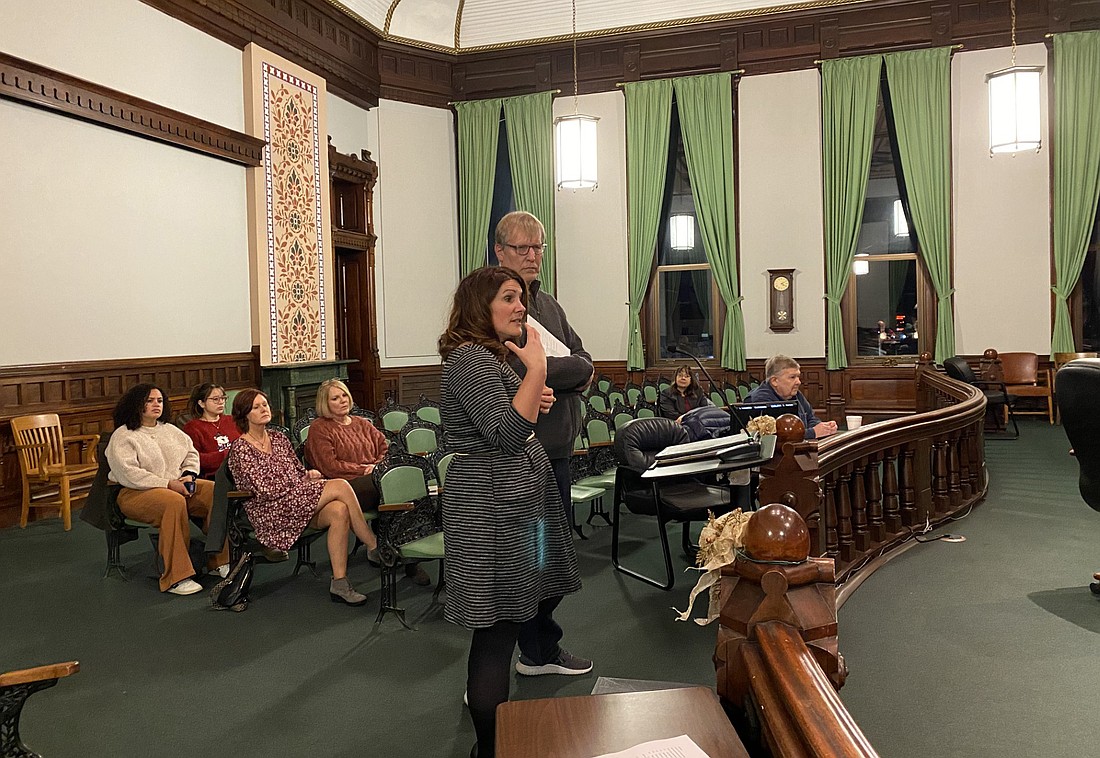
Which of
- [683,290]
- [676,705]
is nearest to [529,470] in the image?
[676,705]

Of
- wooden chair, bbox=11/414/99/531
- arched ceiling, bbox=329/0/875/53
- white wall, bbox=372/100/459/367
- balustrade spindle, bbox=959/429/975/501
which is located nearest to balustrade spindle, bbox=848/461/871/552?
balustrade spindle, bbox=959/429/975/501

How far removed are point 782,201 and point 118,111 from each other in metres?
7.68

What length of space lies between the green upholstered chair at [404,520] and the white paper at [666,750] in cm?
248

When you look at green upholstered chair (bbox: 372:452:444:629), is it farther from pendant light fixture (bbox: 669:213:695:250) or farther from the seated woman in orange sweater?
pendant light fixture (bbox: 669:213:695:250)

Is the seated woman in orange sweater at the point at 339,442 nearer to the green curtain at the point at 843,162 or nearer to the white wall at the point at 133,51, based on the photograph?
the white wall at the point at 133,51

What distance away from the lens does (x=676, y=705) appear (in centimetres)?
130

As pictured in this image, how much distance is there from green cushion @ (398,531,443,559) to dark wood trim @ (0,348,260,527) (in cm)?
341

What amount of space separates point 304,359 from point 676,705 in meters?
8.57

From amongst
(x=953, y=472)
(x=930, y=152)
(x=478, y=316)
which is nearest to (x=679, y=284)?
(x=930, y=152)

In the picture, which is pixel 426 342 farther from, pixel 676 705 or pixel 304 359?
pixel 676 705

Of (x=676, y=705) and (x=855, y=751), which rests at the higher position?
(x=855, y=751)

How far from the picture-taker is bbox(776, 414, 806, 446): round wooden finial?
326 cm

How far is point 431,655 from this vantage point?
3.33m

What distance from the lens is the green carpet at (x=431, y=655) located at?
263 centimetres
